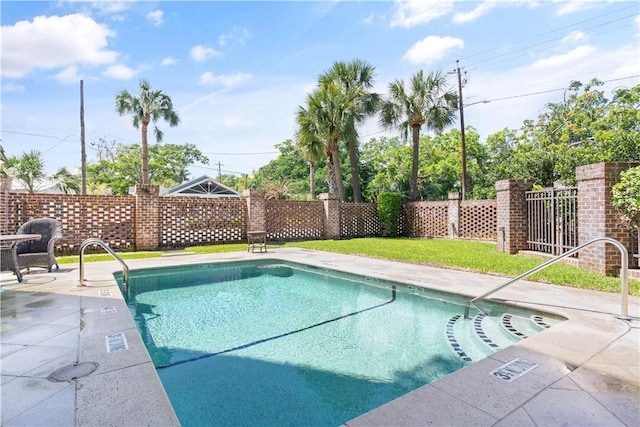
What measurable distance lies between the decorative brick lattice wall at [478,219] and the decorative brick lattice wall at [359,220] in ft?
12.3

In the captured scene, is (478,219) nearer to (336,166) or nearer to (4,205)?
(336,166)

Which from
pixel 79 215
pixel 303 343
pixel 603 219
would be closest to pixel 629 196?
pixel 603 219

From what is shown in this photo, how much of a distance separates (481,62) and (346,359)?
18214mm

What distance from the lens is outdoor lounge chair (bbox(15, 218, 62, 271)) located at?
6.24 metres

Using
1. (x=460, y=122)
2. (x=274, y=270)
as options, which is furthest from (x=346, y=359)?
(x=460, y=122)

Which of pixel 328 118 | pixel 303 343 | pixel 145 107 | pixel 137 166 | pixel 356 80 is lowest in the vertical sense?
pixel 303 343

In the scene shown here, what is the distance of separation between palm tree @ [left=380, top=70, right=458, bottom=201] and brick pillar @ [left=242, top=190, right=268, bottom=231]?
7.50 m

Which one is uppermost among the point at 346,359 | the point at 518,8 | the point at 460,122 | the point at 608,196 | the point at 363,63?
the point at 363,63

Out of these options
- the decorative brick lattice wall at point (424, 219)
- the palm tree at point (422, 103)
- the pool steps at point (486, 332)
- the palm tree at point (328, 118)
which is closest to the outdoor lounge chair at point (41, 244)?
the pool steps at point (486, 332)

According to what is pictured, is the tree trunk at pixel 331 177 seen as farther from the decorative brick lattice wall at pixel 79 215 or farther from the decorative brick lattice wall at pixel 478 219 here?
→ the decorative brick lattice wall at pixel 79 215

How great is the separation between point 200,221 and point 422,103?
11.0m

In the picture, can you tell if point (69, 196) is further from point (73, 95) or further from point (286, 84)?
point (73, 95)

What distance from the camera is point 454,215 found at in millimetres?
13828

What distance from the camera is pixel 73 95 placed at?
1775cm
